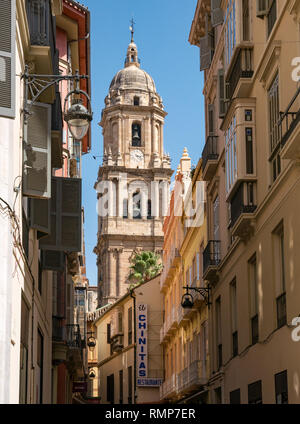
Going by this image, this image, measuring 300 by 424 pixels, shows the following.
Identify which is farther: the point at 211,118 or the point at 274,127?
the point at 211,118

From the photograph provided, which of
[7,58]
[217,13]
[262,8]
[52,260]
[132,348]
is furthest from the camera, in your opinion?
[132,348]

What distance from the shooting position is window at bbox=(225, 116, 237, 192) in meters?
20.9

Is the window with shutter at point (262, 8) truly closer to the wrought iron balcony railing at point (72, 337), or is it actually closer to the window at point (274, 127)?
the window at point (274, 127)

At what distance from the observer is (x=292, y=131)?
48.7 ft

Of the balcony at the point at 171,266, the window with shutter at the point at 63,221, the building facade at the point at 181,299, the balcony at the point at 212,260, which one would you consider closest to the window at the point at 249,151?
the window with shutter at the point at 63,221

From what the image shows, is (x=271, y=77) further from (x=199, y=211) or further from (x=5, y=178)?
(x=199, y=211)

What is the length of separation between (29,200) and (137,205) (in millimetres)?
84288

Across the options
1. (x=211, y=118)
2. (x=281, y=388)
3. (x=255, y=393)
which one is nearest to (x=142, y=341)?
(x=211, y=118)

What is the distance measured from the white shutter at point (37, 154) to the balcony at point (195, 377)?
48.9 ft

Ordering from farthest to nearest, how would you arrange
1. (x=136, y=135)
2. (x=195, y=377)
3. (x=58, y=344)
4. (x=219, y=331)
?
1. (x=136, y=135)
2. (x=195, y=377)
3. (x=58, y=344)
4. (x=219, y=331)

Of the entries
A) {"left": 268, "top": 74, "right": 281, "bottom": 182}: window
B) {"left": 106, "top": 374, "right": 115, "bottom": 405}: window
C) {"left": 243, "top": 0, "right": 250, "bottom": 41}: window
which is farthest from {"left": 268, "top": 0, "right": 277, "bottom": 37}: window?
{"left": 106, "top": 374, "right": 115, "bottom": 405}: window

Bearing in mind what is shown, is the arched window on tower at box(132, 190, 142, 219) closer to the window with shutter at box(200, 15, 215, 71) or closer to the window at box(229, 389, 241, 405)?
the window with shutter at box(200, 15, 215, 71)

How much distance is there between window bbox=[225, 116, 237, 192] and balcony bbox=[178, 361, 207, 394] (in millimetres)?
9821

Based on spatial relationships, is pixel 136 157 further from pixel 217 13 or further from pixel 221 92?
pixel 221 92
